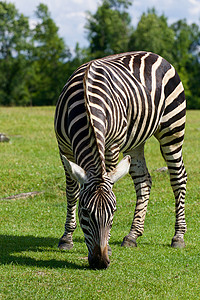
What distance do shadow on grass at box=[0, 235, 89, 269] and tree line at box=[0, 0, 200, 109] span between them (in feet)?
194

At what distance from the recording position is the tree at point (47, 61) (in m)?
71.9

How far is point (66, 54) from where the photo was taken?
76.5 metres

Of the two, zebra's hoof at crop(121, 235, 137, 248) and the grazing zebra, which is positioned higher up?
the grazing zebra

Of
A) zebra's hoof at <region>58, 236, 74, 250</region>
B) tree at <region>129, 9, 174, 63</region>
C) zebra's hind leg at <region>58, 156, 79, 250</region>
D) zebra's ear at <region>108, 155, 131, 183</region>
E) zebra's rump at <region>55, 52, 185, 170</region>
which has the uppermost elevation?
tree at <region>129, 9, 174, 63</region>

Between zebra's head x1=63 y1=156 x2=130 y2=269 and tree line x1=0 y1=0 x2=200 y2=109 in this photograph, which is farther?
tree line x1=0 y1=0 x2=200 y2=109

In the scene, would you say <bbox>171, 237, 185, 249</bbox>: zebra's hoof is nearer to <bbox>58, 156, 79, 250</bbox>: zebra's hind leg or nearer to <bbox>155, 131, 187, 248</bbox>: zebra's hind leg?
<bbox>155, 131, 187, 248</bbox>: zebra's hind leg

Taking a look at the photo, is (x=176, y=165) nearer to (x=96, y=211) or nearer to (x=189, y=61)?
(x=96, y=211)

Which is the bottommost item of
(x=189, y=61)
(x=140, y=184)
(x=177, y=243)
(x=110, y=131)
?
(x=177, y=243)

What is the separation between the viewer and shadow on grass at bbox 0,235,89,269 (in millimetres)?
6551

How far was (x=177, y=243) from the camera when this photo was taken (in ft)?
26.4

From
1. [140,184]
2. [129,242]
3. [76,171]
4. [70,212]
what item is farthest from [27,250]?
[140,184]

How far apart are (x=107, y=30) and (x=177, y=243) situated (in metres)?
73.8

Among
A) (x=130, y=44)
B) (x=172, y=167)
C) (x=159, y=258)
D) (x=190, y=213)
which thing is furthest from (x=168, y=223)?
(x=130, y=44)

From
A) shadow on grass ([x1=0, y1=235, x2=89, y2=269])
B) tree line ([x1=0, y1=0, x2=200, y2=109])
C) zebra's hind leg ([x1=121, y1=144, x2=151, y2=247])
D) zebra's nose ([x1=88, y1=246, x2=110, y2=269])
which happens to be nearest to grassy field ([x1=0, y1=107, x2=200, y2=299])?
shadow on grass ([x1=0, y1=235, x2=89, y2=269])
